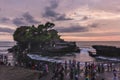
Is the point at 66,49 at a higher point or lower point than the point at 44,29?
lower

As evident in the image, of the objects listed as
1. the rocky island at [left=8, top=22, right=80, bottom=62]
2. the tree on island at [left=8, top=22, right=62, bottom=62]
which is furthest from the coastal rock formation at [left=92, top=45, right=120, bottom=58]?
the tree on island at [left=8, top=22, right=62, bottom=62]

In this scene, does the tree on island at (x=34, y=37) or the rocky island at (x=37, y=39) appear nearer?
the rocky island at (x=37, y=39)

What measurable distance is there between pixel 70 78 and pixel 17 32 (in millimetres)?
95548

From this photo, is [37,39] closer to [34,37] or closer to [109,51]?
[34,37]

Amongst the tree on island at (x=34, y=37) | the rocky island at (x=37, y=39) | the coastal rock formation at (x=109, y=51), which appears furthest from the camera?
the tree on island at (x=34, y=37)

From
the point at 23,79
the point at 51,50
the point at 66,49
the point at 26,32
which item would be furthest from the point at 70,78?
the point at 26,32

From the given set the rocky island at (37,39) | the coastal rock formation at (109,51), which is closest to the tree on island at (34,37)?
the rocky island at (37,39)

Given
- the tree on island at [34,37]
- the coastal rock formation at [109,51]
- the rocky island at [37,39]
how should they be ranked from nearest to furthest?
the coastal rock formation at [109,51], the rocky island at [37,39], the tree on island at [34,37]

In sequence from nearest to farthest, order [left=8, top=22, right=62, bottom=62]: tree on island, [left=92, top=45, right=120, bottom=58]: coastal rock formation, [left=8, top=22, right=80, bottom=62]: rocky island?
[left=92, top=45, right=120, bottom=58]: coastal rock formation → [left=8, top=22, right=80, bottom=62]: rocky island → [left=8, top=22, right=62, bottom=62]: tree on island

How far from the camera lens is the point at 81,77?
4534 centimetres

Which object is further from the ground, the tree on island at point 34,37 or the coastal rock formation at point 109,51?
the tree on island at point 34,37

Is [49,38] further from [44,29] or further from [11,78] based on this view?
[11,78]

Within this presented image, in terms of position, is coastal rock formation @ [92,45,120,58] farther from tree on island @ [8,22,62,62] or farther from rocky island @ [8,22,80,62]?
tree on island @ [8,22,62,62]

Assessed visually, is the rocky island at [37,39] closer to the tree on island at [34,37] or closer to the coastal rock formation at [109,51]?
the tree on island at [34,37]
